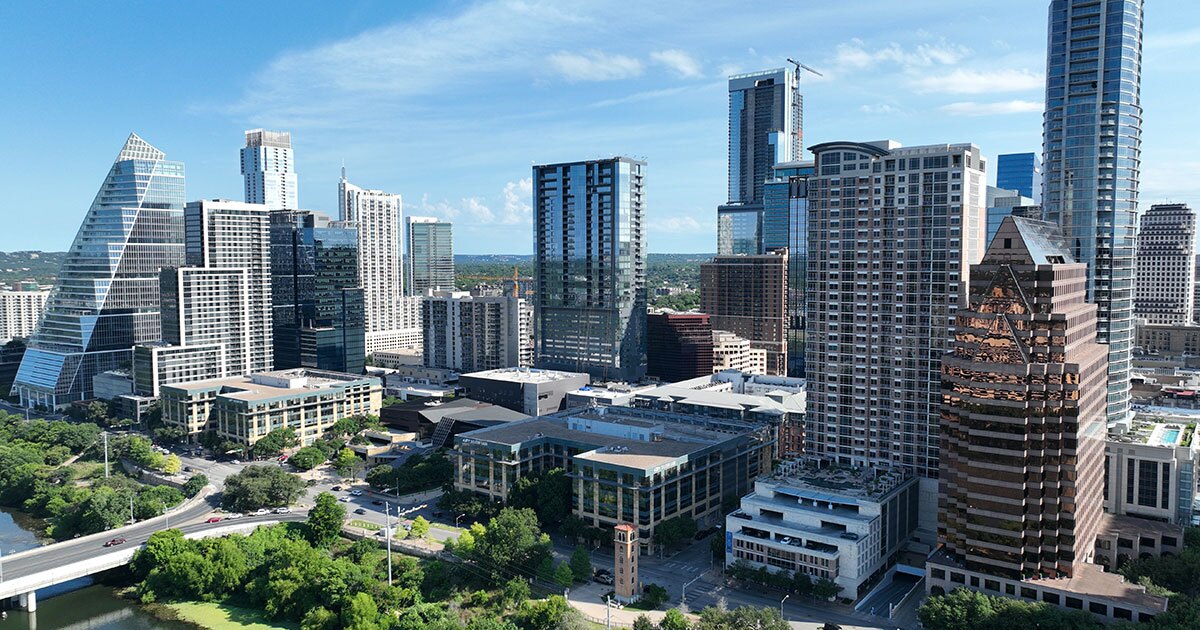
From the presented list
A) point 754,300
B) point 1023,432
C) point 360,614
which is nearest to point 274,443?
point 360,614

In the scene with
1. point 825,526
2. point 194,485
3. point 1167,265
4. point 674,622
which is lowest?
point 194,485

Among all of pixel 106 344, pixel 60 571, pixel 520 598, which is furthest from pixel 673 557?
pixel 106 344

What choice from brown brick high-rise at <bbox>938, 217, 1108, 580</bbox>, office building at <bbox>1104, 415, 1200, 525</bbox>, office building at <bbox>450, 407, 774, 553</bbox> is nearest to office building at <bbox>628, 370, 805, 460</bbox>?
office building at <bbox>450, 407, 774, 553</bbox>

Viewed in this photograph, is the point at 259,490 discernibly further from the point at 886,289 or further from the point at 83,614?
the point at 886,289

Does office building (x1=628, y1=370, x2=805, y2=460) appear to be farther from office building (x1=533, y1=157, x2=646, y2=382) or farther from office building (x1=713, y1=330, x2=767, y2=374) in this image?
office building (x1=713, y1=330, x2=767, y2=374)

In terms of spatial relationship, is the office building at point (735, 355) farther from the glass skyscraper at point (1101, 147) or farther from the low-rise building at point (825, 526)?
the low-rise building at point (825, 526)

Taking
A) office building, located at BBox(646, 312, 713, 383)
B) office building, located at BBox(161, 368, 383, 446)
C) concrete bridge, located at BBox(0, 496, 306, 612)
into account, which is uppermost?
office building, located at BBox(646, 312, 713, 383)

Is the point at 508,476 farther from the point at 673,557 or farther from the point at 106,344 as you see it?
the point at 106,344
